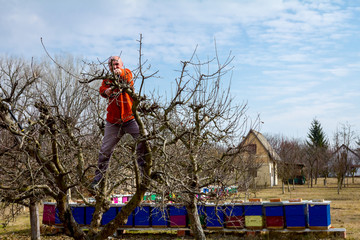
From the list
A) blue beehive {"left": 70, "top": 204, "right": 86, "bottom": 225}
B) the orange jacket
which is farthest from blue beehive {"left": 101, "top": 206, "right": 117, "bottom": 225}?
the orange jacket

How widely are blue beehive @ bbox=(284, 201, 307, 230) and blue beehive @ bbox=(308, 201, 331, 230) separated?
0.18 metres

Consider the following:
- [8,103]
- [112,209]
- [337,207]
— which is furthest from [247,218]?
[337,207]

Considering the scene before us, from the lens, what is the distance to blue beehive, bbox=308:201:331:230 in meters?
10.8

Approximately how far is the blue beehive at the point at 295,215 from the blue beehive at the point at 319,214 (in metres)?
0.18

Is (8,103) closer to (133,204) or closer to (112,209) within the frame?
(133,204)

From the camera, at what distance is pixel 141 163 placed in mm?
5492

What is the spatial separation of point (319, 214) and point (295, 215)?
63 cm

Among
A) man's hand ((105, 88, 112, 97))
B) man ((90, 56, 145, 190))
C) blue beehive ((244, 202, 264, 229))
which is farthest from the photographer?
blue beehive ((244, 202, 264, 229))

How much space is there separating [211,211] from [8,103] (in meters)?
6.89

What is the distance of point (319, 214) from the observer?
10844 mm

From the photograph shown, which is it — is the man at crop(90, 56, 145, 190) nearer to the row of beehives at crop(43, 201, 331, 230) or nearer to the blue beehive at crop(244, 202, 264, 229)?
the row of beehives at crop(43, 201, 331, 230)

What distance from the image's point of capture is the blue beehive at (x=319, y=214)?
1080 centimetres

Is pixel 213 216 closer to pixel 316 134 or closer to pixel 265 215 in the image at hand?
pixel 265 215

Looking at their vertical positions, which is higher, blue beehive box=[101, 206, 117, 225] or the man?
the man
